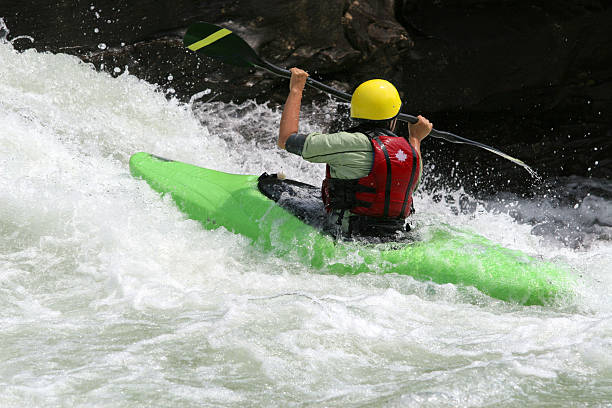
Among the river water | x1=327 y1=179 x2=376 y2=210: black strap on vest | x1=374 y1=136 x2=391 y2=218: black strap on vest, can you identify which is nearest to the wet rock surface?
the river water

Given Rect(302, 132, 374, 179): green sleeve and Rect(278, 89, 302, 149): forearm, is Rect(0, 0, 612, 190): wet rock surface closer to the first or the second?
Rect(278, 89, 302, 149): forearm

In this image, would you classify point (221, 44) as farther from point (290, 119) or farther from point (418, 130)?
point (418, 130)

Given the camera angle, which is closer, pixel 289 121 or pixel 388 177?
pixel 388 177

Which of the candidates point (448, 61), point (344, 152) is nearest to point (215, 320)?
point (344, 152)

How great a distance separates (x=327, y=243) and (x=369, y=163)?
1.75 ft

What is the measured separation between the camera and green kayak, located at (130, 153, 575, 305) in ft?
11.2

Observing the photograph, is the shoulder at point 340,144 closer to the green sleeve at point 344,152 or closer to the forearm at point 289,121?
the green sleeve at point 344,152

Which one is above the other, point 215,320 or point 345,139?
point 345,139

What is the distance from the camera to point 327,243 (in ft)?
12.3

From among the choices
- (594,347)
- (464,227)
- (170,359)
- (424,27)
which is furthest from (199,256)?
(424,27)

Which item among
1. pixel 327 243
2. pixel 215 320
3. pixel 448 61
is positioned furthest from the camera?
pixel 448 61

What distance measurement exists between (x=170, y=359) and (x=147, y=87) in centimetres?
482

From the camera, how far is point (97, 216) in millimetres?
3930

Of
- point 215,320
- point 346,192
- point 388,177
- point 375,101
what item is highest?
point 375,101
